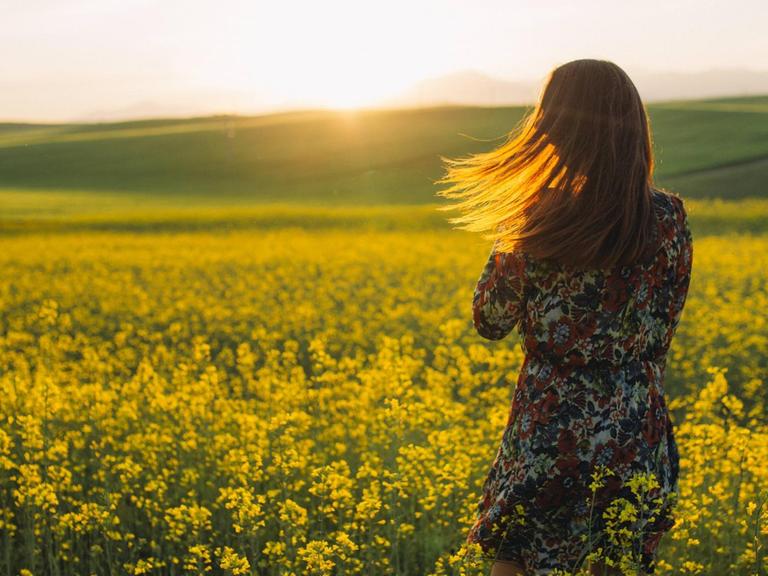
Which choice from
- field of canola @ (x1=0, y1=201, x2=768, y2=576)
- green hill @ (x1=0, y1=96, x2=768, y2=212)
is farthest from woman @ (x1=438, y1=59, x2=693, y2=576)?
green hill @ (x1=0, y1=96, x2=768, y2=212)

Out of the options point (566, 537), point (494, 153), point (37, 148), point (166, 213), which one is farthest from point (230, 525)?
point (37, 148)

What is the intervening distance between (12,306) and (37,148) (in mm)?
50196

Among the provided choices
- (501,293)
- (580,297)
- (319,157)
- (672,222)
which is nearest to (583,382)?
(580,297)

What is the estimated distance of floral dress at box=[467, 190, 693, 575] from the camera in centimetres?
272

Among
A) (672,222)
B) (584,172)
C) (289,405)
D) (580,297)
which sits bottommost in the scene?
(289,405)

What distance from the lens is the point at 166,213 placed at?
34.1 meters

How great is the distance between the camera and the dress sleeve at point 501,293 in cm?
274

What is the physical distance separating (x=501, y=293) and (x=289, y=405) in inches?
126

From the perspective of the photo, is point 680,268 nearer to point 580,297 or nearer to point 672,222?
point 672,222

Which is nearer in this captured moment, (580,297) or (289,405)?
(580,297)

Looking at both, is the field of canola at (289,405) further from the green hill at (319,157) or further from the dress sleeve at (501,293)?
the green hill at (319,157)

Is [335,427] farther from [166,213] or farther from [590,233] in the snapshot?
[166,213]

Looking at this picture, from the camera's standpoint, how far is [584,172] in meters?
2.69

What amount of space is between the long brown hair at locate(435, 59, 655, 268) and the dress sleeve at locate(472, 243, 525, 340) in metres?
0.05
